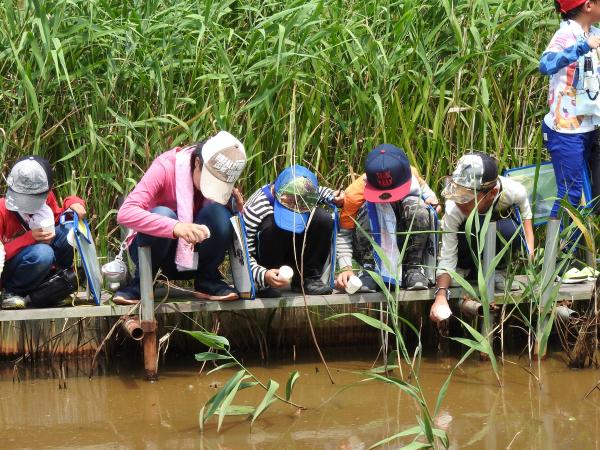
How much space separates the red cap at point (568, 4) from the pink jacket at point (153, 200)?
1.92 metres

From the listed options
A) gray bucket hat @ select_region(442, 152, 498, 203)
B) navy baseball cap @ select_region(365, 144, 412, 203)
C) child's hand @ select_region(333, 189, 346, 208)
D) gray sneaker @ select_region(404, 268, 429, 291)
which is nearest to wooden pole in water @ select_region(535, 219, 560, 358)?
gray bucket hat @ select_region(442, 152, 498, 203)

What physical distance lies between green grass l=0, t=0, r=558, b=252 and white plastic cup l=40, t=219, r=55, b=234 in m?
0.40

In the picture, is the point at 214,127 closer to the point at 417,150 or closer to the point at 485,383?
the point at 417,150

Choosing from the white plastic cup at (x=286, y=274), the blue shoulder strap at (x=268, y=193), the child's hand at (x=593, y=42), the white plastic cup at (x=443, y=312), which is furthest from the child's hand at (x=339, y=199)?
the child's hand at (x=593, y=42)

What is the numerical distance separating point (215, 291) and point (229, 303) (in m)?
0.09

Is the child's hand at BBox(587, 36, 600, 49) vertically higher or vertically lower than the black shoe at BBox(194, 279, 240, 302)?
higher

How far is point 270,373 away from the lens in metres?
5.33

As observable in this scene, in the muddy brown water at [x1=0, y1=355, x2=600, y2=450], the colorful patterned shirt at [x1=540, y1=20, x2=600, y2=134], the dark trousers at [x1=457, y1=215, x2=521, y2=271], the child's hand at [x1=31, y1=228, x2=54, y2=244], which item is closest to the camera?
the muddy brown water at [x1=0, y1=355, x2=600, y2=450]

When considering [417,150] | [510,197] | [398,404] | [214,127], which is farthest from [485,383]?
[214,127]

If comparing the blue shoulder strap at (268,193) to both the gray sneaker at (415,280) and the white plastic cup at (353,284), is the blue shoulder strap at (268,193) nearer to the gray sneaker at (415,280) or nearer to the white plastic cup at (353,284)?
the white plastic cup at (353,284)

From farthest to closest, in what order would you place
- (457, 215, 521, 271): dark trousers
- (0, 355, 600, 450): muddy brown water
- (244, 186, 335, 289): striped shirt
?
1. (457, 215, 521, 271): dark trousers
2. (244, 186, 335, 289): striped shirt
3. (0, 355, 600, 450): muddy brown water

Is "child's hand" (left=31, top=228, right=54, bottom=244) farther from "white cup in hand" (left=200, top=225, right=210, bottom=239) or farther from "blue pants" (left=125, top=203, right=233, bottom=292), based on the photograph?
"white cup in hand" (left=200, top=225, right=210, bottom=239)

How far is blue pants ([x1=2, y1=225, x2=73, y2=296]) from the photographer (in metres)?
5.12

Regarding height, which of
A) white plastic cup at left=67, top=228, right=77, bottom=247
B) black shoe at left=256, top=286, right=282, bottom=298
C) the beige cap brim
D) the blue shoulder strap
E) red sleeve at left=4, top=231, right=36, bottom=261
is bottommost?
black shoe at left=256, top=286, right=282, bottom=298
